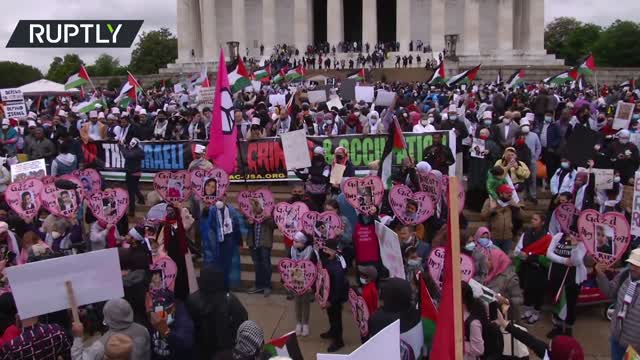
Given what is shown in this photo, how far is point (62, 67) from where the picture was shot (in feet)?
339

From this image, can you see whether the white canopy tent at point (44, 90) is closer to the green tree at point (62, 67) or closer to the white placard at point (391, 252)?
the white placard at point (391, 252)

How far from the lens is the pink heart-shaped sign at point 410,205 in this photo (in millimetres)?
8453

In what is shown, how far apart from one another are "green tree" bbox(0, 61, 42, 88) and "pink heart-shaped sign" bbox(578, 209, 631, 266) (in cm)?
8353

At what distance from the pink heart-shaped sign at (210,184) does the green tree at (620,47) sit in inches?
3072

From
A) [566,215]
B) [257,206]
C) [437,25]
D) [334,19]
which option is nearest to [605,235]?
[566,215]

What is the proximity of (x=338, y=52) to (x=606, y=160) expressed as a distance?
46.0 m

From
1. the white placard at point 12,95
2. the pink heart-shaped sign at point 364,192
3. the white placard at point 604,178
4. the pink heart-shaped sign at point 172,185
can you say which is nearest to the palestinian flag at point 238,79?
the white placard at point 12,95

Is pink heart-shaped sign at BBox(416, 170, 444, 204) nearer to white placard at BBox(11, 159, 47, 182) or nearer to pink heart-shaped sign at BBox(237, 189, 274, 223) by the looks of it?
pink heart-shaped sign at BBox(237, 189, 274, 223)

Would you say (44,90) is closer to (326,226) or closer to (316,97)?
(316,97)

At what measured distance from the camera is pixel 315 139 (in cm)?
1365

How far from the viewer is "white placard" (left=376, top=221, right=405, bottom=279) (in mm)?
6911

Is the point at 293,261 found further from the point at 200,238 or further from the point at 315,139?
the point at 315,139

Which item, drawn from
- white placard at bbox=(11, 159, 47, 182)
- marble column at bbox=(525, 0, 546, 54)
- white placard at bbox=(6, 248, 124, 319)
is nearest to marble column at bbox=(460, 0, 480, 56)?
marble column at bbox=(525, 0, 546, 54)

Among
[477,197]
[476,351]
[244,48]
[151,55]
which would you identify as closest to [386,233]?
[476,351]
